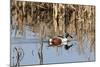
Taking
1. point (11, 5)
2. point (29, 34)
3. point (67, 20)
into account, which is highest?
point (11, 5)

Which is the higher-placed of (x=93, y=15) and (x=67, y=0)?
(x=67, y=0)

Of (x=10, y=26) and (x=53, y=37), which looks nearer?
(x=10, y=26)

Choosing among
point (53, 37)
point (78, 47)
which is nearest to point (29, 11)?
point (53, 37)

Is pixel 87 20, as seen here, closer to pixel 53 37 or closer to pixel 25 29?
pixel 53 37

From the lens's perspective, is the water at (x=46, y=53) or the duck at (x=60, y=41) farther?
the duck at (x=60, y=41)

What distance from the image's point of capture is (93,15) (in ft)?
8.01

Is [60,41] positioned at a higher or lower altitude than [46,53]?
higher

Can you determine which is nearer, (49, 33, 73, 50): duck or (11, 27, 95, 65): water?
(11, 27, 95, 65): water

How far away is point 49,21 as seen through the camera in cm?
223
